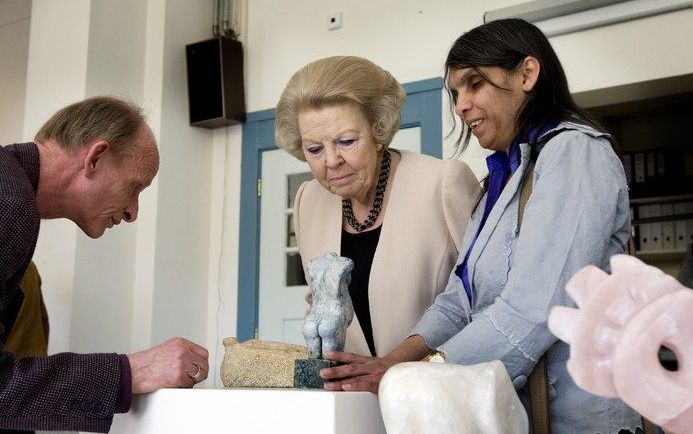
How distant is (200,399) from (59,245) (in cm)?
288

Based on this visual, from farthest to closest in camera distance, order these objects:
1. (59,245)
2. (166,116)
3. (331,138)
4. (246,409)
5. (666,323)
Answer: (166,116), (59,245), (331,138), (246,409), (666,323)

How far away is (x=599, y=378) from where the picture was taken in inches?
18.0

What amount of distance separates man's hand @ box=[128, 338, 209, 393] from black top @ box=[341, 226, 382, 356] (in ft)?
1.72

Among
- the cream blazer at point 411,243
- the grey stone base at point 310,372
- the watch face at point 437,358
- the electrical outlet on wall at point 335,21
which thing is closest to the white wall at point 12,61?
the electrical outlet on wall at point 335,21

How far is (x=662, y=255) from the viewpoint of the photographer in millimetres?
5371

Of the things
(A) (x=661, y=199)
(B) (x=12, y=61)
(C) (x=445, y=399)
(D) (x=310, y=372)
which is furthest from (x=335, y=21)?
(C) (x=445, y=399)

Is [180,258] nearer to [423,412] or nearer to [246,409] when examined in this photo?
[246,409]

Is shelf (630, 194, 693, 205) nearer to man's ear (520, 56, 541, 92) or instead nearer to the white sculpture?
man's ear (520, 56, 541, 92)

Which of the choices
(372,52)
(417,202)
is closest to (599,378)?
(417,202)

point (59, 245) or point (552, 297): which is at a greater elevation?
point (59, 245)

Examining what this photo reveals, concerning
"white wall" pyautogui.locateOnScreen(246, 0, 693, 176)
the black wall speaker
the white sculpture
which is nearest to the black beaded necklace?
the white sculpture

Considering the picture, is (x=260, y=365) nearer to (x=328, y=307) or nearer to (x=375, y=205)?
(x=328, y=307)

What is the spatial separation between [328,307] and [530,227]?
0.35m

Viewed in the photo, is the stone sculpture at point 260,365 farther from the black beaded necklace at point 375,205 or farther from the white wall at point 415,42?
the white wall at point 415,42
